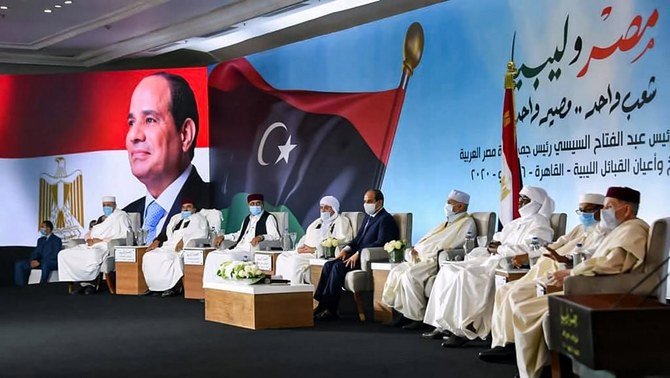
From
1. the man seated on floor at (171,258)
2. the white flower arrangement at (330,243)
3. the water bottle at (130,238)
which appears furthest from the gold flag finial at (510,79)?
the water bottle at (130,238)

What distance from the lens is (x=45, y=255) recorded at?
13711 millimetres

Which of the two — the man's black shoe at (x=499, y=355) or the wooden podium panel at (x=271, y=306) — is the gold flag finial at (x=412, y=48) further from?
the man's black shoe at (x=499, y=355)

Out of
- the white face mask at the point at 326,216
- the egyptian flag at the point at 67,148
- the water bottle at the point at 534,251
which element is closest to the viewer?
the water bottle at the point at 534,251

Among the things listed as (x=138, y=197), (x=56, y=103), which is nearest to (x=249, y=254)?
(x=138, y=197)

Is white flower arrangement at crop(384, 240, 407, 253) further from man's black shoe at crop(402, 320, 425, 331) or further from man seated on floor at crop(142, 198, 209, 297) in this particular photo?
man seated on floor at crop(142, 198, 209, 297)

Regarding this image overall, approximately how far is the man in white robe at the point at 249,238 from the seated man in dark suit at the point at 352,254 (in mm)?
1721

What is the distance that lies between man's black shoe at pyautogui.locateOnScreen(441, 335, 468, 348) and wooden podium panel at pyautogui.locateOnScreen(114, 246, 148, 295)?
559cm

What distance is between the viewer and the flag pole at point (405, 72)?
35.6 ft

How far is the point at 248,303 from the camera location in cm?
838

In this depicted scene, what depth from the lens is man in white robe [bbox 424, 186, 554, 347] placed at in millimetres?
7172

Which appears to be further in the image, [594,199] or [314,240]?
[314,240]

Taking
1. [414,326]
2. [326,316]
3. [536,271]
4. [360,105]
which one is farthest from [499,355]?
[360,105]

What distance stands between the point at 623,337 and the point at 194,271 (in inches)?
304

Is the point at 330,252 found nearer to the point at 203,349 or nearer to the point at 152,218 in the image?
the point at 203,349
